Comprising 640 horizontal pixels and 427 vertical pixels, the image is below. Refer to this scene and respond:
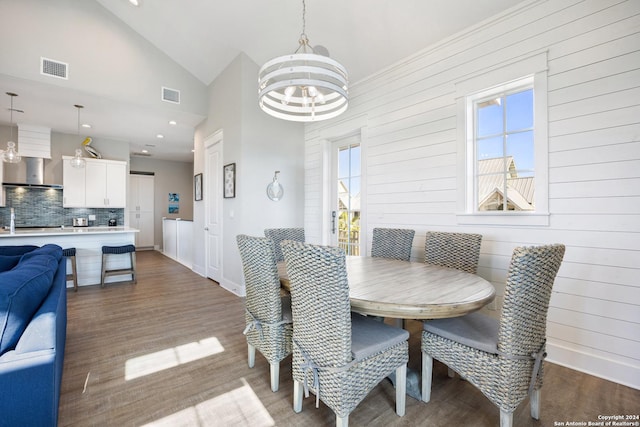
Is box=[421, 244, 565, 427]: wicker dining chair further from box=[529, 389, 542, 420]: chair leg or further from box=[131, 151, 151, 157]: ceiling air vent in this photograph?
box=[131, 151, 151, 157]: ceiling air vent

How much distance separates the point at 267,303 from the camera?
1.98 metres

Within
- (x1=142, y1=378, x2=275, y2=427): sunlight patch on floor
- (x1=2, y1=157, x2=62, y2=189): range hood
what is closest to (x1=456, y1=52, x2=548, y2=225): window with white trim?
(x1=142, y1=378, x2=275, y2=427): sunlight patch on floor

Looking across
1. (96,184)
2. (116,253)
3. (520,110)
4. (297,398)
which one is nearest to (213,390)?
(297,398)

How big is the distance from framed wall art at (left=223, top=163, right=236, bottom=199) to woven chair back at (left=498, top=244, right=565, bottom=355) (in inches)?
145

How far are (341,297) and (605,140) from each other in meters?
2.33

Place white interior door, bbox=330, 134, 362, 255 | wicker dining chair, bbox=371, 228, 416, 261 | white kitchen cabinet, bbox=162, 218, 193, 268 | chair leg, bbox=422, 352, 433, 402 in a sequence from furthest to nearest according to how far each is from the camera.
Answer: white kitchen cabinet, bbox=162, 218, 193, 268 < white interior door, bbox=330, 134, 362, 255 < wicker dining chair, bbox=371, 228, 416, 261 < chair leg, bbox=422, 352, 433, 402

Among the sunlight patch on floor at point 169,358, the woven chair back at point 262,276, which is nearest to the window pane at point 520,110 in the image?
the woven chair back at point 262,276

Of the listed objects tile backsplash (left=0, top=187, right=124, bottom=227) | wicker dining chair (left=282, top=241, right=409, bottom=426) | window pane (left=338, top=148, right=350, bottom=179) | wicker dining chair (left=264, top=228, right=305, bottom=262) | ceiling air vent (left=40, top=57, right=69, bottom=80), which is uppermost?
ceiling air vent (left=40, top=57, right=69, bottom=80)

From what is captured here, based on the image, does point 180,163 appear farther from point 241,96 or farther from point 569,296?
point 569,296

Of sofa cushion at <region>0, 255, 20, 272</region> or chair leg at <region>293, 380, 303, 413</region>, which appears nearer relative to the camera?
chair leg at <region>293, 380, 303, 413</region>

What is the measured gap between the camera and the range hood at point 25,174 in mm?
5496

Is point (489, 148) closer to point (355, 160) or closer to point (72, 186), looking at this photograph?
point (355, 160)

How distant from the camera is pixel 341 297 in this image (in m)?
1.41

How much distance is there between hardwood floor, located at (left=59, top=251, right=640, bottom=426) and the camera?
1.70 meters
